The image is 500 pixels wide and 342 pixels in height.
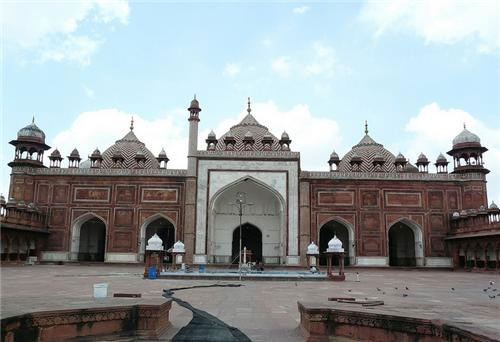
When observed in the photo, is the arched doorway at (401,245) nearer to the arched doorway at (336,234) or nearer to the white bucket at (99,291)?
the arched doorway at (336,234)

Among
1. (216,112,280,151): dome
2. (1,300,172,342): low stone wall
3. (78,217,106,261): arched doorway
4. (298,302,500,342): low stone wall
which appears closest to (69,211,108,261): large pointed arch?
(78,217,106,261): arched doorway

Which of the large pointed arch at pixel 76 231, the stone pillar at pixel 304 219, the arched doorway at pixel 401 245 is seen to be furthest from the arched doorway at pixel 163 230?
the arched doorway at pixel 401 245

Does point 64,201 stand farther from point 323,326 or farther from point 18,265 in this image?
point 323,326

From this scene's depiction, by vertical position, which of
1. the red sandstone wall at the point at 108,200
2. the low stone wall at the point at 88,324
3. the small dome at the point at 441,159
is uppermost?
the small dome at the point at 441,159

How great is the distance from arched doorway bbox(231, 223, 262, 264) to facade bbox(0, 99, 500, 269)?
0.65 meters

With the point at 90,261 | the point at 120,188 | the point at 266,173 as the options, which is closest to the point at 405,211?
the point at 266,173

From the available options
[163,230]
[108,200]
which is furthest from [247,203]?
[108,200]

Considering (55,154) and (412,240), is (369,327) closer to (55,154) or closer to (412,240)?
(412,240)

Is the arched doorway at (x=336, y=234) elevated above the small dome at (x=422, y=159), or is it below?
below

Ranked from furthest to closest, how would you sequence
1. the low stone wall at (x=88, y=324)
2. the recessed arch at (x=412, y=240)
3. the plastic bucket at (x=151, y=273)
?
the recessed arch at (x=412, y=240)
the plastic bucket at (x=151, y=273)
the low stone wall at (x=88, y=324)

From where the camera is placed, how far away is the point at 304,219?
2327cm

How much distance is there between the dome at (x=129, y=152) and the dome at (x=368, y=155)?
12.5 m

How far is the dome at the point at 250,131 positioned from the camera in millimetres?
27250

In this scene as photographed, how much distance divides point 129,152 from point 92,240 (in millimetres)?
6211
